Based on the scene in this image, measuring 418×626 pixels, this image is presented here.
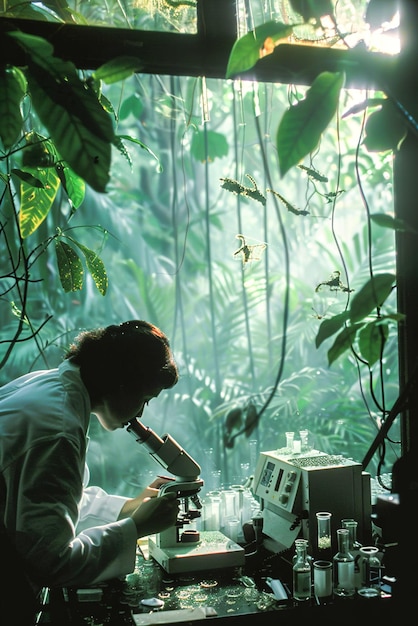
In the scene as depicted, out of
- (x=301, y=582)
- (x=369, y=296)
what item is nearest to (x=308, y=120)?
(x=369, y=296)

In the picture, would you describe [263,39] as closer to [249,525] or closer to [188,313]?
[249,525]

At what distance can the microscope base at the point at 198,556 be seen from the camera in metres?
1.74

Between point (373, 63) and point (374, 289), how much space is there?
375mm

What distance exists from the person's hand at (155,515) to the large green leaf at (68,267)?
624mm

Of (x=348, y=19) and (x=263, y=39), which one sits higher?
(x=348, y=19)

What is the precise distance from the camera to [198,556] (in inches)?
69.0

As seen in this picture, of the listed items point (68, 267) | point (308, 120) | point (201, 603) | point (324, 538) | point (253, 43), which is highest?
point (253, 43)

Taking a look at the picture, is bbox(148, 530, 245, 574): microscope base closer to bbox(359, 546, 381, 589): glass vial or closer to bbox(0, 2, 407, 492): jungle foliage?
bbox(359, 546, 381, 589): glass vial

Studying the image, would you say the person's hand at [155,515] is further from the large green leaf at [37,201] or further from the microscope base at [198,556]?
the large green leaf at [37,201]

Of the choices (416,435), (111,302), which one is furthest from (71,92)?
(111,302)

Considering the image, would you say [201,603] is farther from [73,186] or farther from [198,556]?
[73,186]

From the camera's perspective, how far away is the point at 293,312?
4723 mm

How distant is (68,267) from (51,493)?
1.89 feet

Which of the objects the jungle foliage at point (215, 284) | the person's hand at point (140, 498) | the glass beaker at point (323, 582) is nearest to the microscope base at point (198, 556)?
the person's hand at point (140, 498)
